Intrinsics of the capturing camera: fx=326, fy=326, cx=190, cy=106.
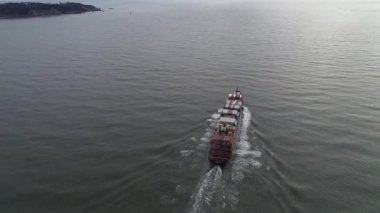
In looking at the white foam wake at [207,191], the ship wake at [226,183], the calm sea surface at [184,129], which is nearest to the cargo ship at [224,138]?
the ship wake at [226,183]

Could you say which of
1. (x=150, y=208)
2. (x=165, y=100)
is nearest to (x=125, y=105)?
(x=165, y=100)

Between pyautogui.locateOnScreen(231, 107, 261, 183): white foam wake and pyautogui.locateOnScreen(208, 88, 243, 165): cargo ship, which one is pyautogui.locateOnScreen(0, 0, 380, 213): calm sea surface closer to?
pyautogui.locateOnScreen(231, 107, 261, 183): white foam wake

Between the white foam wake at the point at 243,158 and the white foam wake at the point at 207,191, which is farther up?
the white foam wake at the point at 243,158

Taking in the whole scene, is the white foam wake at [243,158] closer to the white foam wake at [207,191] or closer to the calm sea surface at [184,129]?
the calm sea surface at [184,129]

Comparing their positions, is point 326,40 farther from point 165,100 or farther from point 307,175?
point 307,175

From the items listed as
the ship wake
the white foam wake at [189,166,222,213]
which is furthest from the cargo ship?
the white foam wake at [189,166,222,213]

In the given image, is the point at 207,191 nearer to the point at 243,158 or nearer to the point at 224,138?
the point at 243,158
